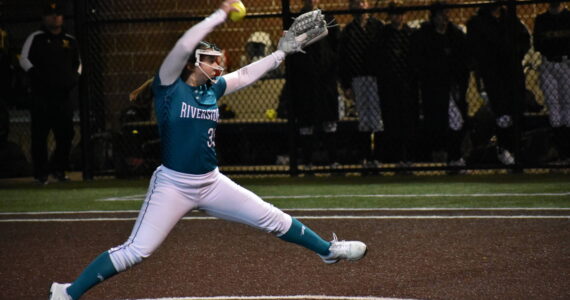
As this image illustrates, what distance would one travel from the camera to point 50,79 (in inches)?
565

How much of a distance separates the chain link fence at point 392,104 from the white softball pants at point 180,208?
723 centimetres

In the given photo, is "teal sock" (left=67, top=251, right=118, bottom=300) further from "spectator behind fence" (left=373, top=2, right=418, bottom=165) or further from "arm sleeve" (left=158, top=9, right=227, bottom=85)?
"spectator behind fence" (left=373, top=2, right=418, bottom=165)

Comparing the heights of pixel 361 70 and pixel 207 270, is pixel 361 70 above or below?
above

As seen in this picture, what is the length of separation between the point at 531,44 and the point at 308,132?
3.53 m

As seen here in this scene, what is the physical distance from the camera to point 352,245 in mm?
6590

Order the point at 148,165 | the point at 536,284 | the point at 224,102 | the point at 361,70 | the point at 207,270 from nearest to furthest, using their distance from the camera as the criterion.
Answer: the point at 536,284 → the point at 207,270 → the point at 361,70 → the point at 148,165 → the point at 224,102

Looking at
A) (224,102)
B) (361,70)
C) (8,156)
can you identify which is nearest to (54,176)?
(8,156)

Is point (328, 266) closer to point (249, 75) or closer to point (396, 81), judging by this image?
point (249, 75)

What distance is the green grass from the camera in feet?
36.9

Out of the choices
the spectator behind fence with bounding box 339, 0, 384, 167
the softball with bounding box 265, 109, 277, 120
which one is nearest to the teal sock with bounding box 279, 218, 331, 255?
the spectator behind fence with bounding box 339, 0, 384, 167

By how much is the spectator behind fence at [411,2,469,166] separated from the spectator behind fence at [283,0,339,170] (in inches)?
48.2

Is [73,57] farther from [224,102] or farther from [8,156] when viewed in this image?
[224,102]

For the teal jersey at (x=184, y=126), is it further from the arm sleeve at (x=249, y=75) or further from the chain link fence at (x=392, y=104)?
the chain link fence at (x=392, y=104)

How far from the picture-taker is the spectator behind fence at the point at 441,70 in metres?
13.8
